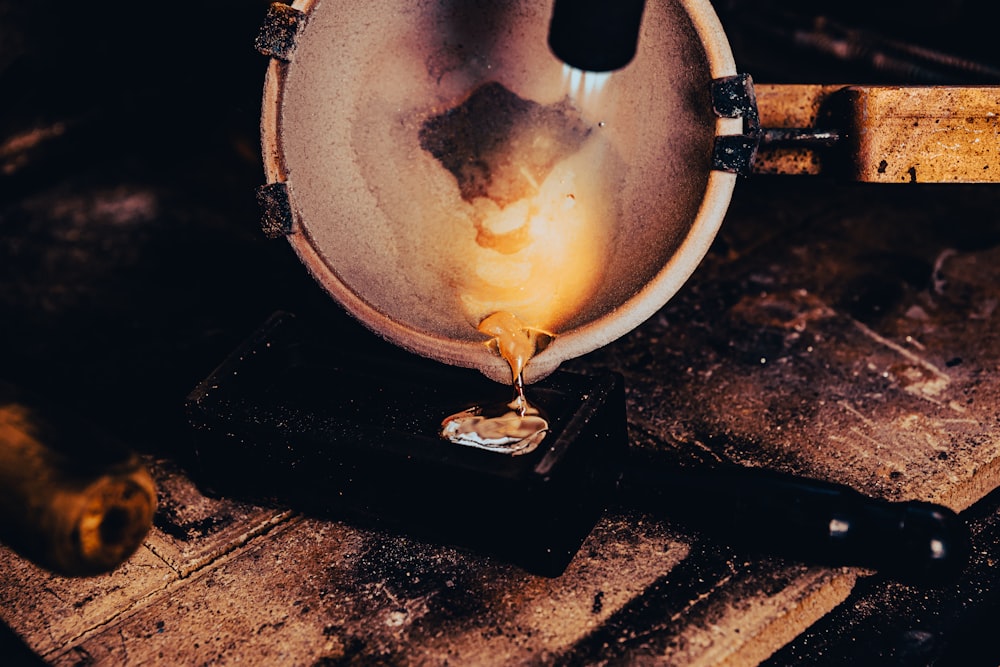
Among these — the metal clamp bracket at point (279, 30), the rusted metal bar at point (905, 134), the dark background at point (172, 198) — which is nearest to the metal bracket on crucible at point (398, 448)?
the dark background at point (172, 198)

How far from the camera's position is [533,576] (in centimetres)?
217

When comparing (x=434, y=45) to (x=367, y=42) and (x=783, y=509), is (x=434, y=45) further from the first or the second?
(x=783, y=509)

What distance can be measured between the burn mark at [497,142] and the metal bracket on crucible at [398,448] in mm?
546

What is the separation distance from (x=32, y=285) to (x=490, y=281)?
2119mm

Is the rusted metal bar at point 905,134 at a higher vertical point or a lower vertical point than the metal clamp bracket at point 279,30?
higher

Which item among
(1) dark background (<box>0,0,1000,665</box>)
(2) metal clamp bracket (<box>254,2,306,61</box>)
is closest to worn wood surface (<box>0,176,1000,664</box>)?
(1) dark background (<box>0,0,1000,665</box>)

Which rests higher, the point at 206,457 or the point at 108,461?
the point at 108,461

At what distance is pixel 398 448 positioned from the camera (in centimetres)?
207

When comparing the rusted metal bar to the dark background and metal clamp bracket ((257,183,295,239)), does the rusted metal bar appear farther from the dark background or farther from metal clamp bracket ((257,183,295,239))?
metal clamp bracket ((257,183,295,239))

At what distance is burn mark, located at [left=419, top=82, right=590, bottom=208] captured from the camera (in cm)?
252

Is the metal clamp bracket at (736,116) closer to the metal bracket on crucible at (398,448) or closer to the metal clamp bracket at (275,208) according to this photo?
the metal bracket on crucible at (398,448)

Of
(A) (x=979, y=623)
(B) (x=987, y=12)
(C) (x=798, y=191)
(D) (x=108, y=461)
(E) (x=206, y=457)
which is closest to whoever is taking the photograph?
(D) (x=108, y=461)

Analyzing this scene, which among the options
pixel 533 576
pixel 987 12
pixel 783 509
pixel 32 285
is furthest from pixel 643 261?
pixel 987 12

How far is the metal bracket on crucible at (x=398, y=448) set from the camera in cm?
202
